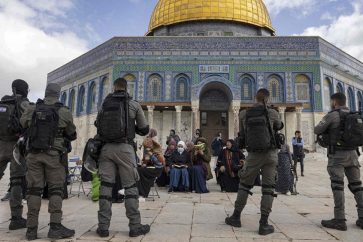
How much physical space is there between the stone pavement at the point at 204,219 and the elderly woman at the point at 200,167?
541 mm

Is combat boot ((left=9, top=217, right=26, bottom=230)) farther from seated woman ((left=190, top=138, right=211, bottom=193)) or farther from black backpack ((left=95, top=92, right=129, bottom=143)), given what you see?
seated woman ((left=190, top=138, right=211, bottom=193))

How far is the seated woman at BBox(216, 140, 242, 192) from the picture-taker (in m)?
7.50

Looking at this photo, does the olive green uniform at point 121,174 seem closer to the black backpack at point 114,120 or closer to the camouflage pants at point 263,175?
the black backpack at point 114,120

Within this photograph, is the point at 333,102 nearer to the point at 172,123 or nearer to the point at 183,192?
the point at 183,192

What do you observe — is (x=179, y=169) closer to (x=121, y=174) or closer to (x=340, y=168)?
(x=121, y=174)

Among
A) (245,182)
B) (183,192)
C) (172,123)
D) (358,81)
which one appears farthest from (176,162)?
(358,81)

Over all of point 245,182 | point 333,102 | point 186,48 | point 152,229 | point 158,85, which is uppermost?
point 186,48

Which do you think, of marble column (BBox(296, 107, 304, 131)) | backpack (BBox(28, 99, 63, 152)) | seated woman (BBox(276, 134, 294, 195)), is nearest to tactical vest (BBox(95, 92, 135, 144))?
backpack (BBox(28, 99, 63, 152))

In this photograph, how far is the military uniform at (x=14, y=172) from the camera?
3945mm

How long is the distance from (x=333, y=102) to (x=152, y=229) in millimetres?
3042

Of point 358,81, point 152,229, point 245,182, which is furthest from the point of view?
point 358,81

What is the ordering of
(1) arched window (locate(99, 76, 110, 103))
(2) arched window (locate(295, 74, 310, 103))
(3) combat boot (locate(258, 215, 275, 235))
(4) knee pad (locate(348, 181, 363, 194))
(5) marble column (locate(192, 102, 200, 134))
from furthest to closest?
(1) arched window (locate(99, 76, 110, 103))
(2) arched window (locate(295, 74, 310, 103))
(5) marble column (locate(192, 102, 200, 134))
(4) knee pad (locate(348, 181, 363, 194))
(3) combat boot (locate(258, 215, 275, 235))

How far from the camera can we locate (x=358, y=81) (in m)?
26.1

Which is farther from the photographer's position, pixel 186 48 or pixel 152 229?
pixel 186 48
